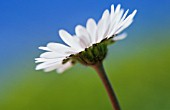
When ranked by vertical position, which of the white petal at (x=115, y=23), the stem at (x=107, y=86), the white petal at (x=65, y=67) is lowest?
the stem at (x=107, y=86)

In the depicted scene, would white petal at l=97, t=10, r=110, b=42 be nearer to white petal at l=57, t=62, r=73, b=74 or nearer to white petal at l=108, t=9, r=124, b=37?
white petal at l=108, t=9, r=124, b=37

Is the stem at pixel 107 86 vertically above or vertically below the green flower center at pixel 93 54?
below

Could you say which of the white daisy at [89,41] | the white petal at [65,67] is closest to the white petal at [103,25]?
the white daisy at [89,41]

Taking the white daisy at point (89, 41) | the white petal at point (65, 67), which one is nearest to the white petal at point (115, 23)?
the white daisy at point (89, 41)

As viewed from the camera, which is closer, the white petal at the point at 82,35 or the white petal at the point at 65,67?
the white petal at the point at 82,35

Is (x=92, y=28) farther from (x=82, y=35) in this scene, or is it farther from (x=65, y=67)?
(x=65, y=67)

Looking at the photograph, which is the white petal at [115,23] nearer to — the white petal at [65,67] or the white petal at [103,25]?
the white petal at [103,25]
